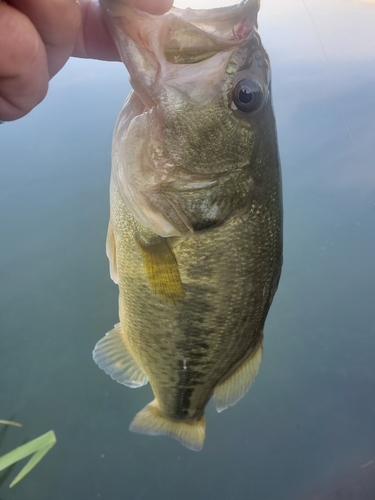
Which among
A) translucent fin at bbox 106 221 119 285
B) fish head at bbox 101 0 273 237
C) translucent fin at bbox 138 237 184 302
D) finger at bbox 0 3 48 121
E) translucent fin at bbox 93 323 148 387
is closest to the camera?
finger at bbox 0 3 48 121

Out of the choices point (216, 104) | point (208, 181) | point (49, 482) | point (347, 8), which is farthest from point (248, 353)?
point (347, 8)

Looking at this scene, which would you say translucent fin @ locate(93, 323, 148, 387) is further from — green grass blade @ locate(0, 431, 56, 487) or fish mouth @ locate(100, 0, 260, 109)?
fish mouth @ locate(100, 0, 260, 109)

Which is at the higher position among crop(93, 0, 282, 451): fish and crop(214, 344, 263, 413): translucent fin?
crop(93, 0, 282, 451): fish

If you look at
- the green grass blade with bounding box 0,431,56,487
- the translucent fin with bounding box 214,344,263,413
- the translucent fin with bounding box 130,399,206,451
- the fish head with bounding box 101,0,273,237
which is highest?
the fish head with bounding box 101,0,273,237

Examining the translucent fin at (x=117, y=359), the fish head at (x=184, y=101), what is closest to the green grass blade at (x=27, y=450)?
the translucent fin at (x=117, y=359)

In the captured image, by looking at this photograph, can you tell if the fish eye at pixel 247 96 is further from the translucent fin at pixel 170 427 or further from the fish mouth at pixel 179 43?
the translucent fin at pixel 170 427

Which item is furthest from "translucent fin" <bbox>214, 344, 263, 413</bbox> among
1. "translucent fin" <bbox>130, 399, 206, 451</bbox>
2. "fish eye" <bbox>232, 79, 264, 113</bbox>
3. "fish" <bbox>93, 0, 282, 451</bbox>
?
"fish eye" <bbox>232, 79, 264, 113</bbox>

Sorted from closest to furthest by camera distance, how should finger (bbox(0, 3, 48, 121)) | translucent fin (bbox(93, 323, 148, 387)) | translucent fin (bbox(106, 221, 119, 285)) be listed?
finger (bbox(0, 3, 48, 121)) < translucent fin (bbox(106, 221, 119, 285)) < translucent fin (bbox(93, 323, 148, 387))

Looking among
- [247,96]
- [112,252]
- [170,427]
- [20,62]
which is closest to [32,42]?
[20,62]
